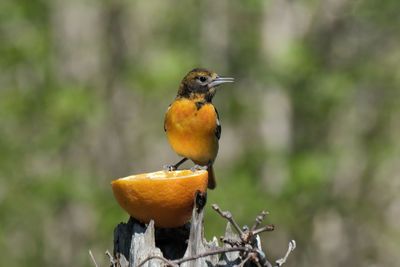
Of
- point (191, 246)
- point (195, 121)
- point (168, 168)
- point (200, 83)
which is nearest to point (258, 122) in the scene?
point (200, 83)

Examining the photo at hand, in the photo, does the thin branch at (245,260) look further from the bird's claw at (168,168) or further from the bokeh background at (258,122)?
the bokeh background at (258,122)

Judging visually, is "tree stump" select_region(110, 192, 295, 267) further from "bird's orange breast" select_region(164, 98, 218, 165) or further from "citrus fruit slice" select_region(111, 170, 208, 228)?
"bird's orange breast" select_region(164, 98, 218, 165)

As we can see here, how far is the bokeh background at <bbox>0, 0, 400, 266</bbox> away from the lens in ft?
25.5

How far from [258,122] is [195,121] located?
21.4 feet

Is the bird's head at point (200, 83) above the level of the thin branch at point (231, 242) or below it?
above

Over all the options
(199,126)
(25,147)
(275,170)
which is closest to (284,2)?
(275,170)

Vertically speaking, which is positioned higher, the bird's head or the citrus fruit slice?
the bird's head

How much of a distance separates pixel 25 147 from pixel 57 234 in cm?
154

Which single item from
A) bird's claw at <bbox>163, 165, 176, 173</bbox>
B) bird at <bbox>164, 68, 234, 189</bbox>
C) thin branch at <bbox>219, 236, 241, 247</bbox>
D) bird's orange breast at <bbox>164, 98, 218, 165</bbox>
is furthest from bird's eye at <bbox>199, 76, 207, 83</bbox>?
thin branch at <bbox>219, 236, 241, 247</bbox>

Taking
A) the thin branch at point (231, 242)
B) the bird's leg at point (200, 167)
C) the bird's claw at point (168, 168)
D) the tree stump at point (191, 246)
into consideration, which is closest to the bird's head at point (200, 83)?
the bird's leg at point (200, 167)

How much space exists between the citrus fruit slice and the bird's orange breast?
0.98m

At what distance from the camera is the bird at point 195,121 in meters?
3.34

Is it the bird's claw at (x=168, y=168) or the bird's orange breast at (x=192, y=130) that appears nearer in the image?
the bird's claw at (x=168, y=168)

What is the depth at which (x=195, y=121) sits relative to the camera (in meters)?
3.41
